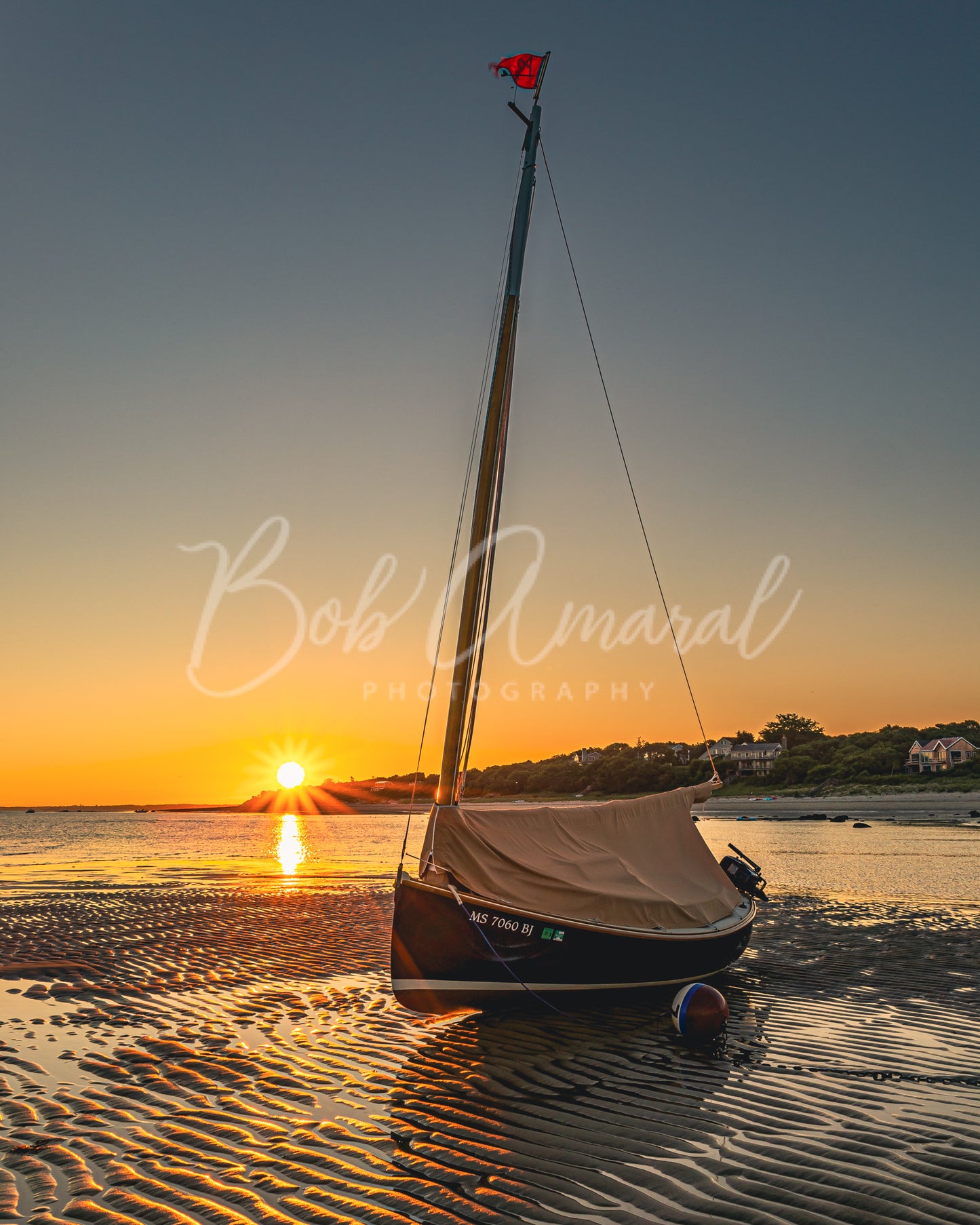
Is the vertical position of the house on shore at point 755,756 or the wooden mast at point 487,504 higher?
the wooden mast at point 487,504

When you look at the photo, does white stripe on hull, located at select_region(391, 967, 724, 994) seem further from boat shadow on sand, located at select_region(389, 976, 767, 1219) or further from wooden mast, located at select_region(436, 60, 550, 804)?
wooden mast, located at select_region(436, 60, 550, 804)

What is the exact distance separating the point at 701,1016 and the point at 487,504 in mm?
8027

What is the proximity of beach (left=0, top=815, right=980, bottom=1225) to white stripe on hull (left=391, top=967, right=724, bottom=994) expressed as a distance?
354 millimetres

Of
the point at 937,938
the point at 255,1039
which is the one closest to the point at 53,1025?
the point at 255,1039

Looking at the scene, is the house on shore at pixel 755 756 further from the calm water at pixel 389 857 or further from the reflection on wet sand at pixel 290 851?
the reflection on wet sand at pixel 290 851

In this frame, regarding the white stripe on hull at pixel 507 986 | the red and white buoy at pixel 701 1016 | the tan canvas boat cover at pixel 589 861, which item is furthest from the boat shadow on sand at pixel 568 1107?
the tan canvas boat cover at pixel 589 861

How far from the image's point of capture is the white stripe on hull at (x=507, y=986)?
11.4 metres

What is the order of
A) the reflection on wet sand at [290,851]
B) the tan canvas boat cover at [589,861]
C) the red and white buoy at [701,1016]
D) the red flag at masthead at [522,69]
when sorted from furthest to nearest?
the reflection on wet sand at [290,851]
the red flag at masthead at [522,69]
the tan canvas boat cover at [589,861]
the red and white buoy at [701,1016]

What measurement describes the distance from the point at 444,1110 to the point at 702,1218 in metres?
3.16

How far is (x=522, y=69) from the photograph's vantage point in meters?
15.9

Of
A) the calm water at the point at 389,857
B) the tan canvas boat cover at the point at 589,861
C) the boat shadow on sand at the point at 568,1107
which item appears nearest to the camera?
the boat shadow on sand at the point at 568,1107

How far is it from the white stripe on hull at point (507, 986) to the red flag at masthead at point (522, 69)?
15694 mm

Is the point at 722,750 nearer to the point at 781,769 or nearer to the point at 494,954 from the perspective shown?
the point at 781,769

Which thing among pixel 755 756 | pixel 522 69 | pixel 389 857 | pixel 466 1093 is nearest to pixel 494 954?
pixel 466 1093
